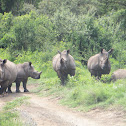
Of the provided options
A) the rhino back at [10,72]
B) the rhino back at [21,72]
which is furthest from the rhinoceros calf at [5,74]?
the rhino back at [21,72]

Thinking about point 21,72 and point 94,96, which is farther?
point 21,72

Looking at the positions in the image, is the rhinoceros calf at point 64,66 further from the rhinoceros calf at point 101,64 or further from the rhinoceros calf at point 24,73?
the rhinoceros calf at point 24,73

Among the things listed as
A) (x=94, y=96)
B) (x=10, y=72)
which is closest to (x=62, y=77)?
(x=10, y=72)

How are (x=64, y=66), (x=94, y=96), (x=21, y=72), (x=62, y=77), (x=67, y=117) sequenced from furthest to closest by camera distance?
1. (x=21, y=72)
2. (x=62, y=77)
3. (x=64, y=66)
4. (x=94, y=96)
5. (x=67, y=117)

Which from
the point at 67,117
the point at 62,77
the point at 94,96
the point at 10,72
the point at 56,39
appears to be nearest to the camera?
the point at 67,117

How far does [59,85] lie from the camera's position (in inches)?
475

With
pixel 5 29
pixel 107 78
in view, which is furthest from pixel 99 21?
pixel 107 78

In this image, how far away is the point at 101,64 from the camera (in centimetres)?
1196

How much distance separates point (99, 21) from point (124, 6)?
8256 mm

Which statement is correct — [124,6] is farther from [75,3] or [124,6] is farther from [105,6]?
[75,3]

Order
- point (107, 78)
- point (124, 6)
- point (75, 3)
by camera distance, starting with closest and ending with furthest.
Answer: point (107, 78)
point (124, 6)
point (75, 3)

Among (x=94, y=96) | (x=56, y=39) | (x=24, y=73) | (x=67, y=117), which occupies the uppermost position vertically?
(x=56, y=39)

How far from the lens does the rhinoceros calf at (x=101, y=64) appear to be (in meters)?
11.9

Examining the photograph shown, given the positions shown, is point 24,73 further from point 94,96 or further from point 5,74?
point 94,96
